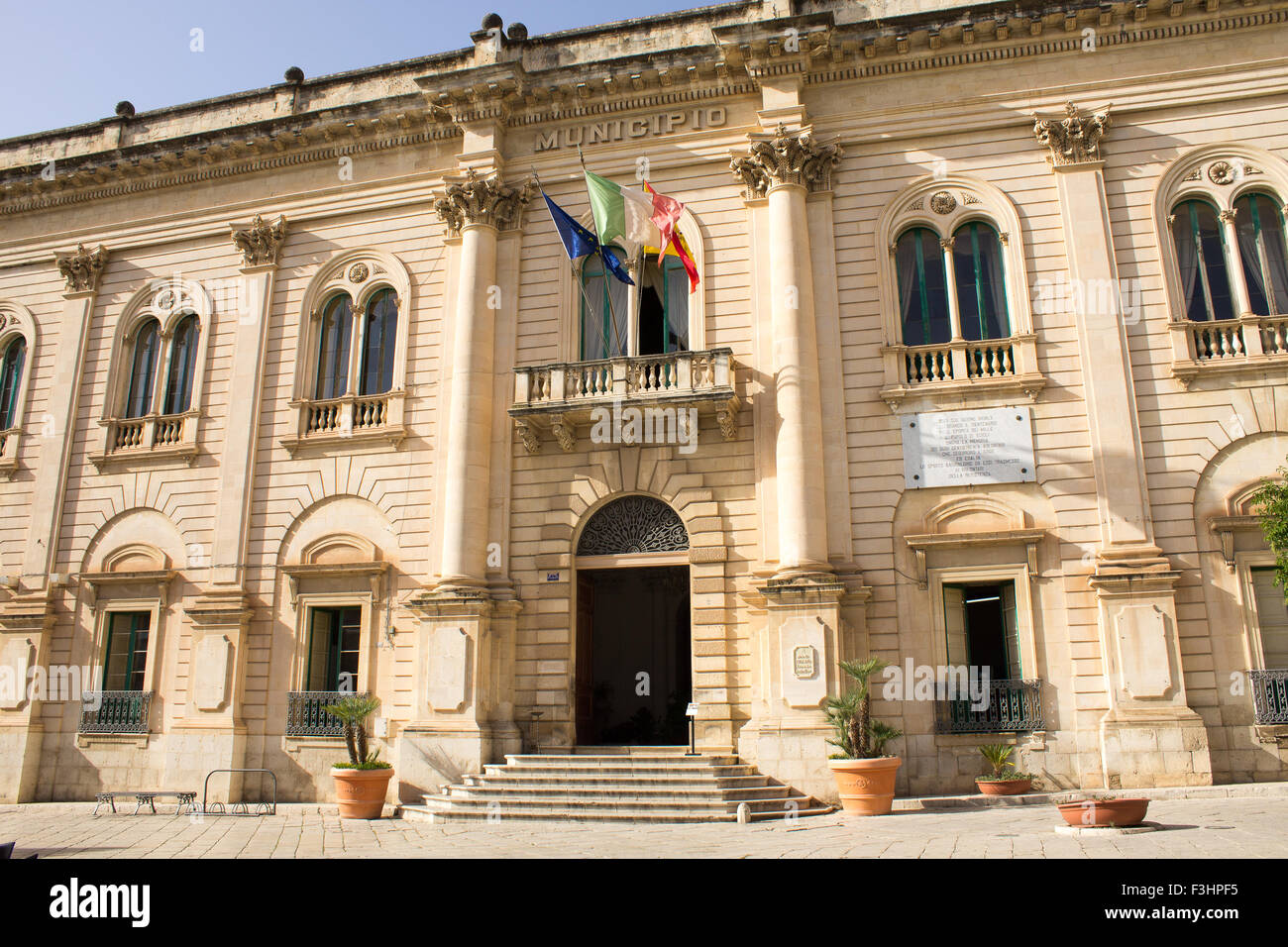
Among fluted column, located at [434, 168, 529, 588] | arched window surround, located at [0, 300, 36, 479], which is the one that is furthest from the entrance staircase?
arched window surround, located at [0, 300, 36, 479]

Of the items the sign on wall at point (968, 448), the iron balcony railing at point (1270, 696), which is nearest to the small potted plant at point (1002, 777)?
the iron balcony railing at point (1270, 696)

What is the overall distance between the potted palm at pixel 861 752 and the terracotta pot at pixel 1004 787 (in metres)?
1.42

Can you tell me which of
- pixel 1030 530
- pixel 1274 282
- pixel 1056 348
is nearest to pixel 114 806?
pixel 1030 530

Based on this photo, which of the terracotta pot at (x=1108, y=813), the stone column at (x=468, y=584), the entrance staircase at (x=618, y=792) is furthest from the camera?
the stone column at (x=468, y=584)

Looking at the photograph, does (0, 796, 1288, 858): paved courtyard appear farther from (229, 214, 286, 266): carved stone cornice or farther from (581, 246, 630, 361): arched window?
(229, 214, 286, 266): carved stone cornice

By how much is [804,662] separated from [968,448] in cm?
455

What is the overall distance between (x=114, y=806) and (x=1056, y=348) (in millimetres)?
18626

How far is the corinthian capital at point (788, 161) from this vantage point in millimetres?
17031

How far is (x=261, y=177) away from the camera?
2053 centimetres

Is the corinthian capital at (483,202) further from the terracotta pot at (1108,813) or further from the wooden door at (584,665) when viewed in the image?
the terracotta pot at (1108,813)

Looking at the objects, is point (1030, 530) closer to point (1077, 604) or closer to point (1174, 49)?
point (1077, 604)

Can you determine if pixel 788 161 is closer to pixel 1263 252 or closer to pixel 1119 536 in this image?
pixel 1263 252

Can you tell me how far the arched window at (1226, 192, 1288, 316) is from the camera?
15.6 metres

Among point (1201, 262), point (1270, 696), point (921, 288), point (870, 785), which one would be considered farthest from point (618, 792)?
point (1201, 262)
